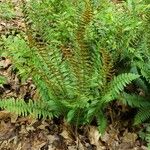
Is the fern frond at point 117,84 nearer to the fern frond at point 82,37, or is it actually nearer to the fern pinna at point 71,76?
the fern pinna at point 71,76

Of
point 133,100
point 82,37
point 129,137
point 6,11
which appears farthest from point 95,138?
point 6,11

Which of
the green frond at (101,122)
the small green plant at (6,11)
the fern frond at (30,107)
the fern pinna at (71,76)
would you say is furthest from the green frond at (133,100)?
the small green plant at (6,11)

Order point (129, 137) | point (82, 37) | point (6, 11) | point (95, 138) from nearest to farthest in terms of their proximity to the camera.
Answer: point (82, 37) → point (95, 138) → point (129, 137) → point (6, 11)

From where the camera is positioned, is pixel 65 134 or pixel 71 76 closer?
pixel 71 76

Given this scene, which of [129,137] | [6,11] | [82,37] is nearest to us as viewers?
[82,37]

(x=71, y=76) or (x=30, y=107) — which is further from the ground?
(x=71, y=76)

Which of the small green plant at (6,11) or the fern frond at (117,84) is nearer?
the fern frond at (117,84)

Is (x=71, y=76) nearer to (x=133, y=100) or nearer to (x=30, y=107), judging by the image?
(x=30, y=107)
